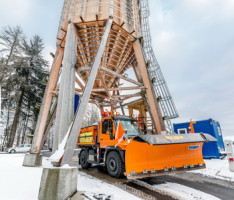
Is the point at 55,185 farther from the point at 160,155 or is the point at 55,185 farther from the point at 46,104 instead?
the point at 46,104

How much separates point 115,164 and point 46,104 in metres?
4.13

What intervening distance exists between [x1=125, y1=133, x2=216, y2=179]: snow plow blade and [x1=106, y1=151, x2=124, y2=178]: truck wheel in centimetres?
82

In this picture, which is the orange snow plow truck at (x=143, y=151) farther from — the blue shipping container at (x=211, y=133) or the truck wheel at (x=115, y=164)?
the blue shipping container at (x=211, y=133)

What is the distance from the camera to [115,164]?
204 inches

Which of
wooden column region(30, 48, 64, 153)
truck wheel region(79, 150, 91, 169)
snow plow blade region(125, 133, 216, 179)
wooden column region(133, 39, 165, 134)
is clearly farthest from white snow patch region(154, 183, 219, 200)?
wooden column region(30, 48, 64, 153)

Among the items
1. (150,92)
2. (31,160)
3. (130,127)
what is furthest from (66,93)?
(150,92)

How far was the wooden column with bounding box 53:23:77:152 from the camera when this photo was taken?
443cm

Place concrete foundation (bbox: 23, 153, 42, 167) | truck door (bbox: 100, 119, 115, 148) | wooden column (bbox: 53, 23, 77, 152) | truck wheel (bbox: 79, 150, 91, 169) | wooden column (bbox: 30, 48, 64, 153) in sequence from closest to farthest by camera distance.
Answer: wooden column (bbox: 53, 23, 77, 152)
truck door (bbox: 100, 119, 115, 148)
concrete foundation (bbox: 23, 153, 42, 167)
wooden column (bbox: 30, 48, 64, 153)
truck wheel (bbox: 79, 150, 91, 169)

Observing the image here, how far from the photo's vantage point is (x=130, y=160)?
14.0ft

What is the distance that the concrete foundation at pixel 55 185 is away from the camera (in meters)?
2.62

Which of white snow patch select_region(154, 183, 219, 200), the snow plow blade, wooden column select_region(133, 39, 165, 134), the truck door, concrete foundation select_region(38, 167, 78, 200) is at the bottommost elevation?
white snow patch select_region(154, 183, 219, 200)

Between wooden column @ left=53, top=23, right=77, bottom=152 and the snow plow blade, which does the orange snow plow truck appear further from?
wooden column @ left=53, top=23, right=77, bottom=152

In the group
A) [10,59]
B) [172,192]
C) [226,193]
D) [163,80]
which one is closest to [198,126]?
[163,80]

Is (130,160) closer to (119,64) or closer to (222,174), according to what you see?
(222,174)
